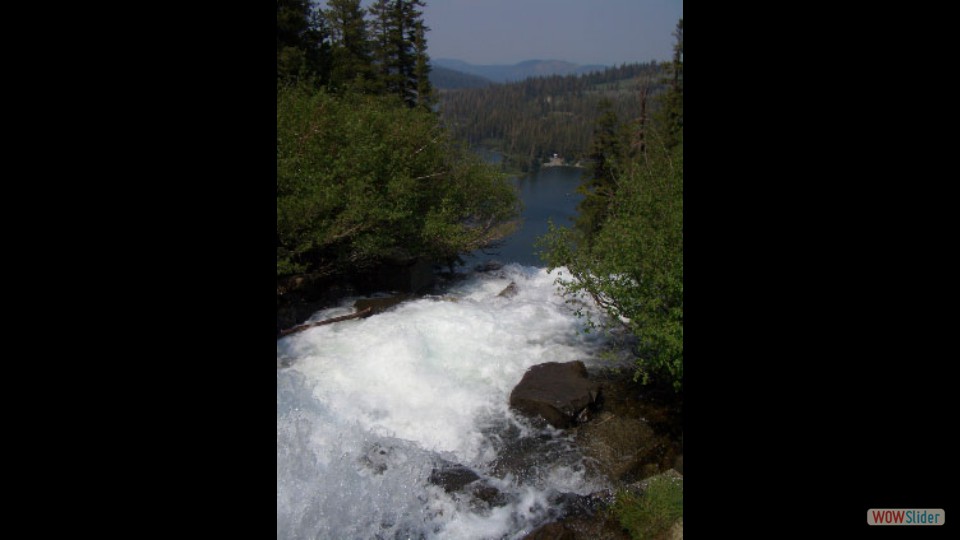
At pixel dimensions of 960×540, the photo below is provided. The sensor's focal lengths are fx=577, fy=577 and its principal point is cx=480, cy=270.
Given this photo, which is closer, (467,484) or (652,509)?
(652,509)

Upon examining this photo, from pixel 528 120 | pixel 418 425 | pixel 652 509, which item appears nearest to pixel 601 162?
pixel 418 425

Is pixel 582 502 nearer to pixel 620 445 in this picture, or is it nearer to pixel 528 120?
pixel 620 445

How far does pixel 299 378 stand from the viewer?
1216 centimetres

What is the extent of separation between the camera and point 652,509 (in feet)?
25.7

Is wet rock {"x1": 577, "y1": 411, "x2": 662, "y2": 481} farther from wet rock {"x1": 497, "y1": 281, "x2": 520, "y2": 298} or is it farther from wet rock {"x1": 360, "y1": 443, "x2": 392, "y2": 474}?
wet rock {"x1": 497, "y1": 281, "x2": 520, "y2": 298}

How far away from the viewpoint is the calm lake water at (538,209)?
3103 cm
